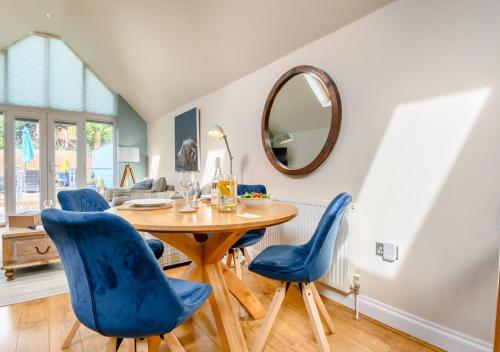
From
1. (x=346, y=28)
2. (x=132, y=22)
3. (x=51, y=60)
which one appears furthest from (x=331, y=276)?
(x=51, y=60)

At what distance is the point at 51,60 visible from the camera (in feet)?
17.8

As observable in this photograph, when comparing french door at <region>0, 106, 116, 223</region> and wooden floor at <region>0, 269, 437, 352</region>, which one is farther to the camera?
french door at <region>0, 106, 116, 223</region>

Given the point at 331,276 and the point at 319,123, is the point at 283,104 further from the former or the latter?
the point at 331,276

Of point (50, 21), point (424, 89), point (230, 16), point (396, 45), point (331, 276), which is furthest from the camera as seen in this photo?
point (50, 21)

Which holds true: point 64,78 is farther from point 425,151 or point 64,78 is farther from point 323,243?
point 425,151

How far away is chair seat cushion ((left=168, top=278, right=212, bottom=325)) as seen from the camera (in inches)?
38.1

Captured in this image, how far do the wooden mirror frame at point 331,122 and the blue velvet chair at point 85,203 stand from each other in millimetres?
1313

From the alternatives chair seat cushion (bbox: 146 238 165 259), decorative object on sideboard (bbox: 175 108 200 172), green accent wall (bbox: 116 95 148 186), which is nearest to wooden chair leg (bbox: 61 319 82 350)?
chair seat cushion (bbox: 146 238 165 259)

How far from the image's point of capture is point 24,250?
2551mm

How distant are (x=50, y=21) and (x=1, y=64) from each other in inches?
52.0

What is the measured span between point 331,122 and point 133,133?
211 inches

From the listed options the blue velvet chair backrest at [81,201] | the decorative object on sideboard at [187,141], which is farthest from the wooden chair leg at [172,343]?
the decorative object on sideboard at [187,141]

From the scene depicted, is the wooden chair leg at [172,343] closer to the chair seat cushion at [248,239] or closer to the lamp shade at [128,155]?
the chair seat cushion at [248,239]

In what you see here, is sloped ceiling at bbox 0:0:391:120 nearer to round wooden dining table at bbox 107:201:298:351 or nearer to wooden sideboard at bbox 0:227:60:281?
round wooden dining table at bbox 107:201:298:351
